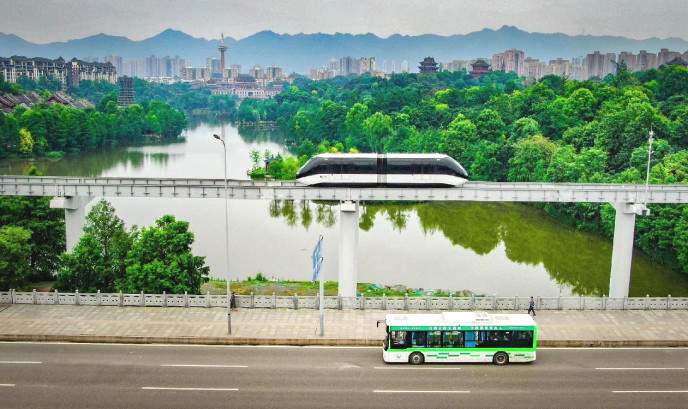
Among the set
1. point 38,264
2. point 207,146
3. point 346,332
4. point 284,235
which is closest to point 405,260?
point 284,235

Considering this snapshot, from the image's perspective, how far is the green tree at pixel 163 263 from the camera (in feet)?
103

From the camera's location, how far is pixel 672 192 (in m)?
34.7

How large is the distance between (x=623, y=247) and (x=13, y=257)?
32.5m

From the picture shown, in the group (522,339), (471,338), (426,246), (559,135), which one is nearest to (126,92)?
(559,135)

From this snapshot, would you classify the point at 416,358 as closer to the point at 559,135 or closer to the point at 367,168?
the point at 367,168

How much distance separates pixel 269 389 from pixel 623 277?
2229cm

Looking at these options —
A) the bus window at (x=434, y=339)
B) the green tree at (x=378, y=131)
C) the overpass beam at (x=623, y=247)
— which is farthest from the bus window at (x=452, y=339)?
the green tree at (x=378, y=131)

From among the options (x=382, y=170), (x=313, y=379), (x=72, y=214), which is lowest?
(x=313, y=379)

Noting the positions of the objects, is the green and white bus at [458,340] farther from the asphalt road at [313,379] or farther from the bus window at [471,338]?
the asphalt road at [313,379]

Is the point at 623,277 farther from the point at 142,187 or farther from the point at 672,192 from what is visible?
the point at 142,187

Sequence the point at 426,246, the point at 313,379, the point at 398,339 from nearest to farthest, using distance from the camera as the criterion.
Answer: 1. the point at 313,379
2. the point at 398,339
3. the point at 426,246

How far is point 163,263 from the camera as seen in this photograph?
31.8 meters

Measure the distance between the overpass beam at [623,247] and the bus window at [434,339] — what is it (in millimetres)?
15450

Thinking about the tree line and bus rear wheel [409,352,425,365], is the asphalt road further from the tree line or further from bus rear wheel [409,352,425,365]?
the tree line
